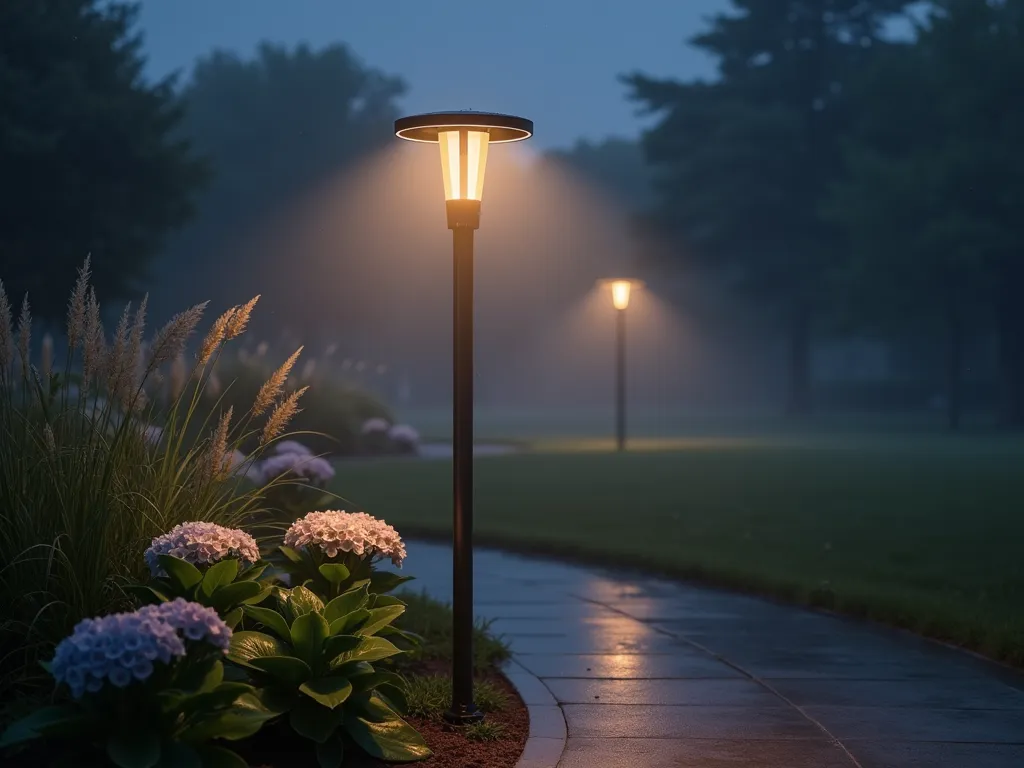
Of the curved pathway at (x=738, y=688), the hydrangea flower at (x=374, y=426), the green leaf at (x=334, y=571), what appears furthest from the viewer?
the hydrangea flower at (x=374, y=426)

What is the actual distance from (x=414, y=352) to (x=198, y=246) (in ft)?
54.1

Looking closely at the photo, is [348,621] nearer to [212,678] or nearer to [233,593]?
[233,593]

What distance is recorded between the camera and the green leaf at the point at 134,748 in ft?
14.6

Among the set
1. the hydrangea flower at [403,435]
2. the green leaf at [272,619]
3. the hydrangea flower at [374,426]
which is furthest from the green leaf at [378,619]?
the hydrangea flower at [374,426]

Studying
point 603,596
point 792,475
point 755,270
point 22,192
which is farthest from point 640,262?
point 603,596

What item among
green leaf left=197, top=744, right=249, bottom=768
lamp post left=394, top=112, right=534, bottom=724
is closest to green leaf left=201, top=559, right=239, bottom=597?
green leaf left=197, top=744, right=249, bottom=768

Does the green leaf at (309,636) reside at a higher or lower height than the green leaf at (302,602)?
lower

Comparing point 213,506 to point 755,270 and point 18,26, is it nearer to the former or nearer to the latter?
point 18,26

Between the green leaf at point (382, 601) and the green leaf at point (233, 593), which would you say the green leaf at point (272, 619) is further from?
the green leaf at point (382, 601)

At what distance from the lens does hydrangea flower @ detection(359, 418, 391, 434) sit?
88.3ft

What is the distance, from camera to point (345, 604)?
5.86 meters

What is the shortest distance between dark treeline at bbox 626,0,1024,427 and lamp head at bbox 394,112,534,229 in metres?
35.4

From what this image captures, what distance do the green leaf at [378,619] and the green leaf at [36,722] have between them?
1.41 metres

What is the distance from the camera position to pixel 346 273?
225ft
